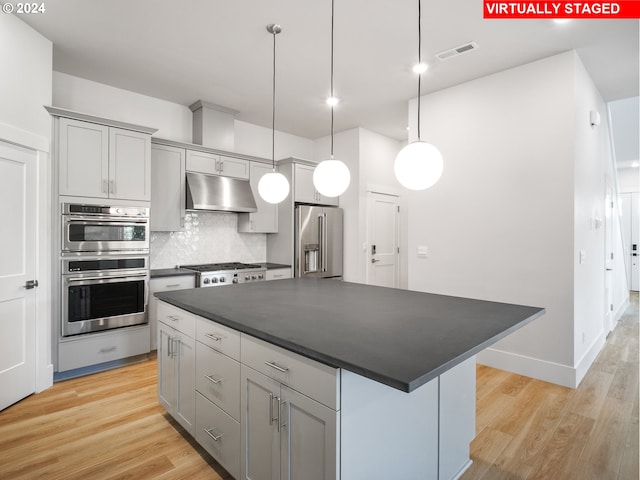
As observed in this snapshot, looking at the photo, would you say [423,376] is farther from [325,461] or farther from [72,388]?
[72,388]

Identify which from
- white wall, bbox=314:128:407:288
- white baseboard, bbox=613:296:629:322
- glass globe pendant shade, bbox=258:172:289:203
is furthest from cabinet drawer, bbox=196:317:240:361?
white baseboard, bbox=613:296:629:322

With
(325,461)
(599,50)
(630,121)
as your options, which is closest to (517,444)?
(325,461)

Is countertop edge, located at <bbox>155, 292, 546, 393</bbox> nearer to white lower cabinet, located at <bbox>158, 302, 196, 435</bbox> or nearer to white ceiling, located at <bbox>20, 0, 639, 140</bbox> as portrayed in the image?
white lower cabinet, located at <bbox>158, 302, 196, 435</bbox>

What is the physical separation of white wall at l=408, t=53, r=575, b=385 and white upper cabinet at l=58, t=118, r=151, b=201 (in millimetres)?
3084

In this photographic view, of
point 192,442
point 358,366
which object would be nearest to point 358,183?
point 192,442

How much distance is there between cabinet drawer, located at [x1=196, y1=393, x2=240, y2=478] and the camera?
1.77 m

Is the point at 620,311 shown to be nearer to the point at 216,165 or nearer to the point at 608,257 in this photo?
the point at 608,257

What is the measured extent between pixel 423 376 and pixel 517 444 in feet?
5.78

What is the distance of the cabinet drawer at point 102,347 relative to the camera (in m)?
3.18

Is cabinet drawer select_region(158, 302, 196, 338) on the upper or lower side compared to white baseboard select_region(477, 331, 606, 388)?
upper

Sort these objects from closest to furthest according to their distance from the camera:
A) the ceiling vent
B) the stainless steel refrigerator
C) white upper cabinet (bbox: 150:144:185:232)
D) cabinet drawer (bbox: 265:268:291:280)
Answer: the ceiling vent < white upper cabinet (bbox: 150:144:185:232) < cabinet drawer (bbox: 265:268:291:280) < the stainless steel refrigerator

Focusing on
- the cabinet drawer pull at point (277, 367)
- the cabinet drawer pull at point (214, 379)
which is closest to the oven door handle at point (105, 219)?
the cabinet drawer pull at point (214, 379)

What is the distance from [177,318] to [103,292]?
5.14ft

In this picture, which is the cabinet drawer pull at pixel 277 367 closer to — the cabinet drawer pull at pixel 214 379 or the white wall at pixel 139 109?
the cabinet drawer pull at pixel 214 379
